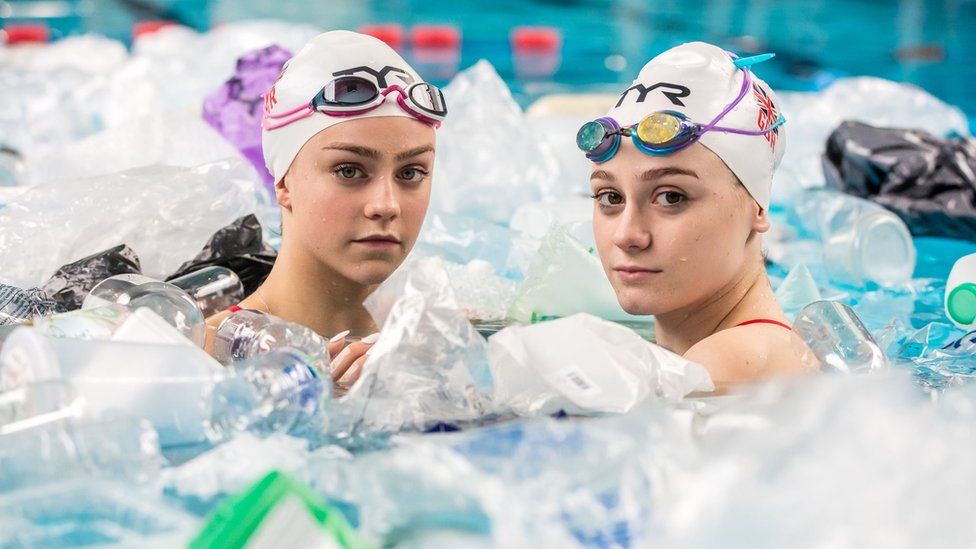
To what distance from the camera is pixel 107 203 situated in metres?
4.16

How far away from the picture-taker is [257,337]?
2.86 metres

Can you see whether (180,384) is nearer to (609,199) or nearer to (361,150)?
(361,150)

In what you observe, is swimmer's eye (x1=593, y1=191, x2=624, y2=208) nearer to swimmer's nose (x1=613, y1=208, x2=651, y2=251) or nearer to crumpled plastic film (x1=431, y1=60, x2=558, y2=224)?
swimmer's nose (x1=613, y1=208, x2=651, y2=251)

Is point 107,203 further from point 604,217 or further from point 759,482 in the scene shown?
point 759,482

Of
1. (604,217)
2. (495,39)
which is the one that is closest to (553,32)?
(495,39)

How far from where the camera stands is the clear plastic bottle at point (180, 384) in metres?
2.10

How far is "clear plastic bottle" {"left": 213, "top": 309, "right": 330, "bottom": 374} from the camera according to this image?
275 cm

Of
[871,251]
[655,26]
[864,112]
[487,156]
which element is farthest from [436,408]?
[655,26]

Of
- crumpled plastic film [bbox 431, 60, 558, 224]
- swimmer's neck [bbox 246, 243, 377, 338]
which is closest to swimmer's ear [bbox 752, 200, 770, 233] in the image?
swimmer's neck [bbox 246, 243, 377, 338]

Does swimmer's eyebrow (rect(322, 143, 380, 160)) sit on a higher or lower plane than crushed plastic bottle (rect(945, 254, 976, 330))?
higher

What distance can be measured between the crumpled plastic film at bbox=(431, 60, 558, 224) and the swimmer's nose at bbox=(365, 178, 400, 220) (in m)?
2.04

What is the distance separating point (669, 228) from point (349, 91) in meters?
0.98

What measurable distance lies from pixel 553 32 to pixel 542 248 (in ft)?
29.7

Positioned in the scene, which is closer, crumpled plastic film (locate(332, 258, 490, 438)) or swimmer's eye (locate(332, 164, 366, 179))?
crumpled plastic film (locate(332, 258, 490, 438))
